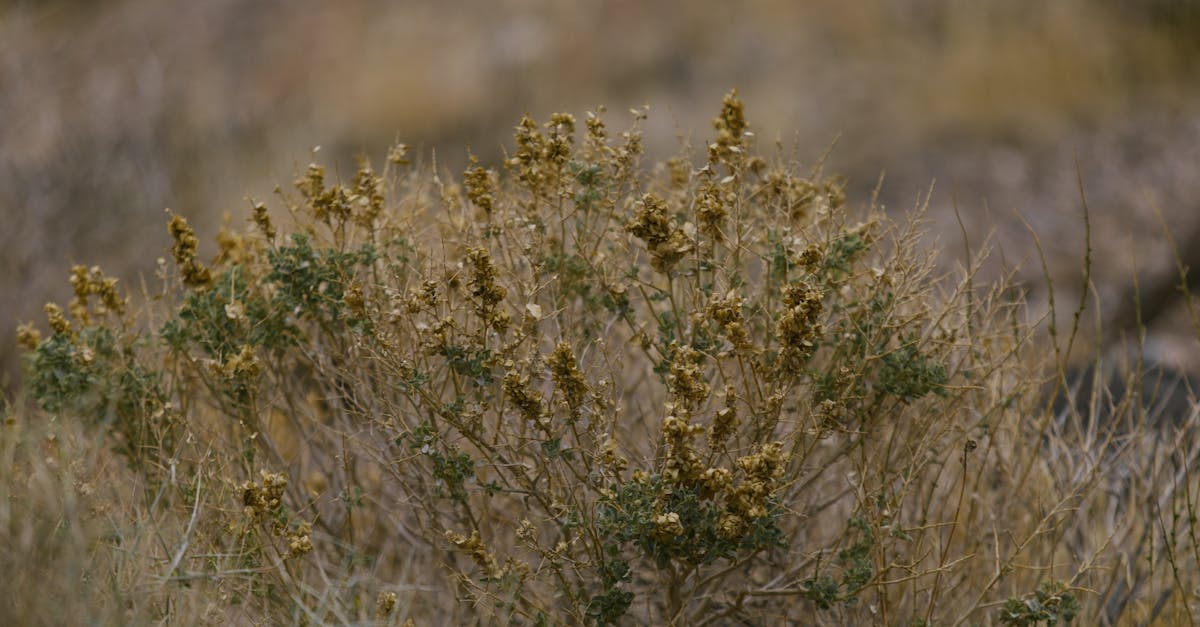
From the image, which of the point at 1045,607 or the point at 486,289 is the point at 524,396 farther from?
the point at 1045,607

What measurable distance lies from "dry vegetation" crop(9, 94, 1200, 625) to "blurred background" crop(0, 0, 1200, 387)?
3.56m

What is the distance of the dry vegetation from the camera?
228 cm

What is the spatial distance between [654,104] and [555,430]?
8.10m

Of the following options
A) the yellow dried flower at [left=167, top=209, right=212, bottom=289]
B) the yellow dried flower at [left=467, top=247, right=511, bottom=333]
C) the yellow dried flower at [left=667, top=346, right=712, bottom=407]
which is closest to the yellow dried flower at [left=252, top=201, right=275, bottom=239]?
the yellow dried flower at [left=167, top=209, right=212, bottom=289]

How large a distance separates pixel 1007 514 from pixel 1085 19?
24.9 ft

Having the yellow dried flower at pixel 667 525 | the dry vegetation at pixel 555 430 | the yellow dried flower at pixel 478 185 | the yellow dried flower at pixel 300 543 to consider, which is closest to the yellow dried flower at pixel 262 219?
the dry vegetation at pixel 555 430

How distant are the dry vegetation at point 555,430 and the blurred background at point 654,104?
3555 mm

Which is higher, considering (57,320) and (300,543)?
(57,320)

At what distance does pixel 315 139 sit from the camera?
400 inches

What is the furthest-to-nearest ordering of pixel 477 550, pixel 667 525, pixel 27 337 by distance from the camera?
1. pixel 27 337
2. pixel 477 550
3. pixel 667 525

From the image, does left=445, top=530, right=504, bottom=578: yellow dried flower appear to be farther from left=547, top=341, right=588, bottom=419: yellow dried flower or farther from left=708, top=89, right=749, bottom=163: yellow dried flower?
left=708, top=89, right=749, bottom=163: yellow dried flower

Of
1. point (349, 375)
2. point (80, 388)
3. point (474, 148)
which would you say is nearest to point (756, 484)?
point (349, 375)

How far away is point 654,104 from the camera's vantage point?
33.5 feet

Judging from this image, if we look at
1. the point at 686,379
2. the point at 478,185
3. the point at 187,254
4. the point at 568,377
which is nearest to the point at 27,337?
the point at 187,254
